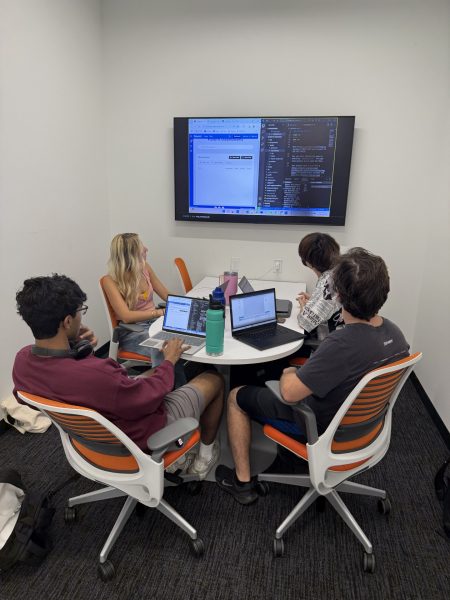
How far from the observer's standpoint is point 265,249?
3.54m

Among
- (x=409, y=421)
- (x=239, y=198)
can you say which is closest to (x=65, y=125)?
(x=239, y=198)

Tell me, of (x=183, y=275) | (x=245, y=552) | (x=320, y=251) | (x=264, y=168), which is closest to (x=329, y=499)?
(x=245, y=552)

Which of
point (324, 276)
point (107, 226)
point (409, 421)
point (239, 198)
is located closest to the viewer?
point (324, 276)

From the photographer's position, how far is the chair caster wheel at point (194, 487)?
6.92 feet

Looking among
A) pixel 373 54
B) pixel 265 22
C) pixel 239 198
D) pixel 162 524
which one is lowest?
pixel 162 524

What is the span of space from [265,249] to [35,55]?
214cm

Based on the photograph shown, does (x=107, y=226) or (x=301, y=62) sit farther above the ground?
(x=301, y=62)

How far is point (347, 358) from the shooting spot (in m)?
1.53

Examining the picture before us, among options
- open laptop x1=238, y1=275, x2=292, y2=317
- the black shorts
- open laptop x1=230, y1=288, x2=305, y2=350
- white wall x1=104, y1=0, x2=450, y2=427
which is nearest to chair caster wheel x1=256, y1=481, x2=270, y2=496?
the black shorts

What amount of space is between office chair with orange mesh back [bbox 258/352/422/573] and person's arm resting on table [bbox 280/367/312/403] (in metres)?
0.04

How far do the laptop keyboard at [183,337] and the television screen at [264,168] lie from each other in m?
1.58

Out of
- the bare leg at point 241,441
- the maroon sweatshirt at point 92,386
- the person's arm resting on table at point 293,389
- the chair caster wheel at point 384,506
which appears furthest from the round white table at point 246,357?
the chair caster wheel at point 384,506

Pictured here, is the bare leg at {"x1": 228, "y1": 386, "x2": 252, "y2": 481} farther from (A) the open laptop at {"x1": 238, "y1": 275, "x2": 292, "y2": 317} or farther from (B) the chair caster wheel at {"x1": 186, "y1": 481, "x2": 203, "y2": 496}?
(A) the open laptop at {"x1": 238, "y1": 275, "x2": 292, "y2": 317}

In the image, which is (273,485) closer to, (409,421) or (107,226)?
(409,421)
